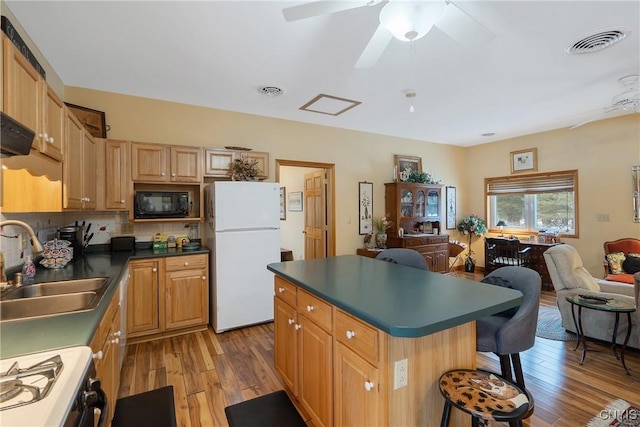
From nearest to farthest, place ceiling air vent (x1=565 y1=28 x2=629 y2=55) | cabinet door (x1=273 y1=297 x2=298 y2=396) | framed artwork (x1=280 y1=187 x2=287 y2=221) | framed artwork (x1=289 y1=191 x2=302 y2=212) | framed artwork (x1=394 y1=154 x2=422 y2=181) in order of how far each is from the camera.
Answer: cabinet door (x1=273 y1=297 x2=298 y2=396) → ceiling air vent (x1=565 y1=28 x2=629 y2=55) → framed artwork (x1=394 y1=154 x2=422 y2=181) → framed artwork (x1=289 y1=191 x2=302 y2=212) → framed artwork (x1=280 y1=187 x2=287 y2=221)

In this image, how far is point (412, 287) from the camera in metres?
1.77

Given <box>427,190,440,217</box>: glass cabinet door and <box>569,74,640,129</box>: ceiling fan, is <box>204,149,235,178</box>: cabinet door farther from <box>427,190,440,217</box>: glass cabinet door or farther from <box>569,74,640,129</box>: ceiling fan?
<box>569,74,640,129</box>: ceiling fan

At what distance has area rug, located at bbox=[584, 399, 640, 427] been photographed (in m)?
1.94

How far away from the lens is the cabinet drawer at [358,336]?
1.30 meters

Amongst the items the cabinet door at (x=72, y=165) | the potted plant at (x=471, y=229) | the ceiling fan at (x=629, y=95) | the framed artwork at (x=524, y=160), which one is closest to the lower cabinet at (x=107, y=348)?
the cabinet door at (x=72, y=165)

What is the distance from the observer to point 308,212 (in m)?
5.89

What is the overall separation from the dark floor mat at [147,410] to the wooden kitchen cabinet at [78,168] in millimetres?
1520

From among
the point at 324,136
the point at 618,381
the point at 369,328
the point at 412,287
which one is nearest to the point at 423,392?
the point at 369,328

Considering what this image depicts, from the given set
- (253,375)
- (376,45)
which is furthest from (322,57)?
(253,375)

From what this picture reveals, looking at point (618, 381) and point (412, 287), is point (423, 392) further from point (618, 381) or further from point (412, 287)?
point (618, 381)

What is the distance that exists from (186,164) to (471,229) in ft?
18.3

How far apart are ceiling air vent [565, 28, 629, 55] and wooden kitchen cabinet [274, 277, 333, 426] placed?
2.98 metres

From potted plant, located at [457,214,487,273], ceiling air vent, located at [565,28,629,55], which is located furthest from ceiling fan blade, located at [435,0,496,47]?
potted plant, located at [457,214,487,273]

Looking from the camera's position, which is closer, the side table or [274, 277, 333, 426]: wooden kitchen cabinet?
[274, 277, 333, 426]: wooden kitchen cabinet
